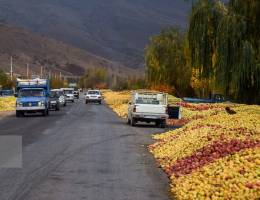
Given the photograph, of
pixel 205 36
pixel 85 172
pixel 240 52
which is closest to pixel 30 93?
pixel 205 36

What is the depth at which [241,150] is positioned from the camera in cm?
1563

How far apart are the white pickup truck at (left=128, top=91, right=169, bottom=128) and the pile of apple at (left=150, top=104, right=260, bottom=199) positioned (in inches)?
521

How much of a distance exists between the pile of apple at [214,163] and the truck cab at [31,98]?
26.3 meters

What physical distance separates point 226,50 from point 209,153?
18251 mm

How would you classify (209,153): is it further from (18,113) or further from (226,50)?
(18,113)

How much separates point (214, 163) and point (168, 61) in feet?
218

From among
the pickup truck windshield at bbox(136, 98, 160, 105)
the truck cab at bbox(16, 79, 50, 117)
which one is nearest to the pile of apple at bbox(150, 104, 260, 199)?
the pickup truck windshield at bbox(136, 98, 160, 105)

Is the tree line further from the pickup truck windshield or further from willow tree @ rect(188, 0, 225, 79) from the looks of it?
the pickup truck windshield

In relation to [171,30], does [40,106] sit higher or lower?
lower

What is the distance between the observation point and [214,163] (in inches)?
581

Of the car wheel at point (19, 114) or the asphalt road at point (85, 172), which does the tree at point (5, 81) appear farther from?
the asphalt road at point (85, 172)

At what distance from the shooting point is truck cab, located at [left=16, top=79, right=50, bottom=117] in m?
47.7

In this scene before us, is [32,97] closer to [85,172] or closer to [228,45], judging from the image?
[228,45]

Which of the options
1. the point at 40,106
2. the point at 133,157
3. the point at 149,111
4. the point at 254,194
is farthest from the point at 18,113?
the point at 254,194
